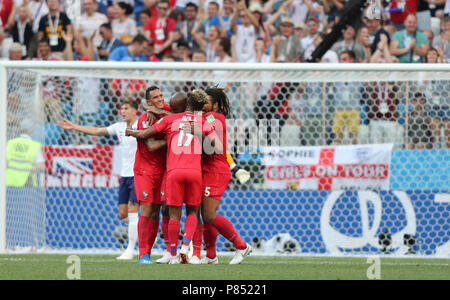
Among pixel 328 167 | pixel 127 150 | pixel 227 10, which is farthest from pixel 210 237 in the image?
pixel 227 10

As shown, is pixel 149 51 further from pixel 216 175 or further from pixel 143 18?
pixel 216 175

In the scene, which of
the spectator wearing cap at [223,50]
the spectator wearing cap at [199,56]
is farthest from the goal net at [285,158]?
the spectator wearing cap at [223,50]

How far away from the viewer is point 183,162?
876cm

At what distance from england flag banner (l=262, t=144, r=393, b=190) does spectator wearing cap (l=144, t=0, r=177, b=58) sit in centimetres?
433

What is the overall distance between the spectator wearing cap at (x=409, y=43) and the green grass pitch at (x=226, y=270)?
17.7ft

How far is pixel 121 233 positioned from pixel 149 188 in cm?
349

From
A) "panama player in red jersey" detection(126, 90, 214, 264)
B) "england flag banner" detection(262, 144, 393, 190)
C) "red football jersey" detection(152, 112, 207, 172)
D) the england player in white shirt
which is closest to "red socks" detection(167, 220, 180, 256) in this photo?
"panama player in red jersey" detection(126, 90, 214, 264)

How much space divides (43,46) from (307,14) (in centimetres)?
494

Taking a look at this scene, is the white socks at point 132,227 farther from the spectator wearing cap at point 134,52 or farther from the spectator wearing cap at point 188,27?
the spectator wearing cap at point 188,27

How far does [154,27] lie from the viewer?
16.1 meters

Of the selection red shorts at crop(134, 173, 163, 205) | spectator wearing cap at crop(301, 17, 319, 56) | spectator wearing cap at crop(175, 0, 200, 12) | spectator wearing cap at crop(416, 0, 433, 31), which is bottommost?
red shorts at crop(134, 173, 163, 205)

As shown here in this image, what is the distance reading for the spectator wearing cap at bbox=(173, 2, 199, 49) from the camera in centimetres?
1580

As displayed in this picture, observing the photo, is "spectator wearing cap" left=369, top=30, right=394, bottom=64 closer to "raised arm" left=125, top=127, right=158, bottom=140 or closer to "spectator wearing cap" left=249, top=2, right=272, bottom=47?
"spectator wearing cap" left=249, top=2, right=272, bottom=47
